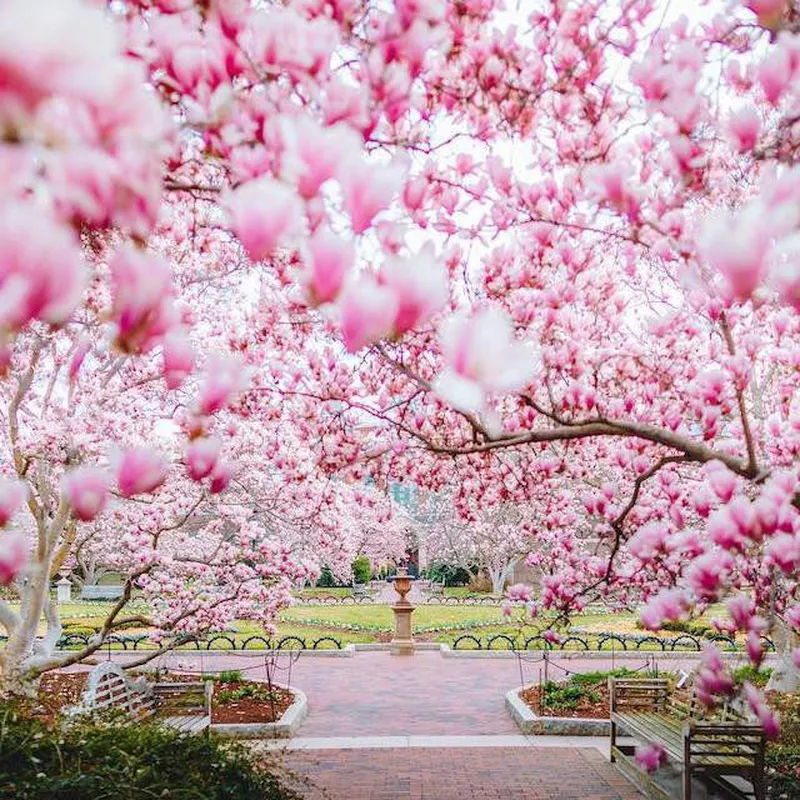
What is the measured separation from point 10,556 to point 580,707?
9874mm

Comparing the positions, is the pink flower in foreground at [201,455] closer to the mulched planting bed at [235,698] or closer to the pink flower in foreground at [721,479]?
the pink flower in foreground at [721,479]

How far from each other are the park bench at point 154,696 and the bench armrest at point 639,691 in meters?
4.42

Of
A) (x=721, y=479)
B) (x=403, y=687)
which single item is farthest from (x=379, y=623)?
(x=721, y=479)

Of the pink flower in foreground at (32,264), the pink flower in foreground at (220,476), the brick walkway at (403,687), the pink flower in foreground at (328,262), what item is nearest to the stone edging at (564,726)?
the brick walkway at (403,687)

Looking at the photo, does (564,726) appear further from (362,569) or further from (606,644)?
(362,569)

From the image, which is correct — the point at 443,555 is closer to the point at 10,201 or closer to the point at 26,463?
the point at 26,463

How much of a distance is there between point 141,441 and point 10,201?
848 centimetres

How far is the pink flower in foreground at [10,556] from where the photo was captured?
2322mm

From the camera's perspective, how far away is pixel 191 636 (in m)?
9.05

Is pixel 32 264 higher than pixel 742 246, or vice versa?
pixel 742 246

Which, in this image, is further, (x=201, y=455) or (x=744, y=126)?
(x=201, y=455)

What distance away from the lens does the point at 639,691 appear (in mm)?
9422

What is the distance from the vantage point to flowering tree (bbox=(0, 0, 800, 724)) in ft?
5.18

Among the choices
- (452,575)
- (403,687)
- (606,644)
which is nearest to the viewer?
(403,687)
